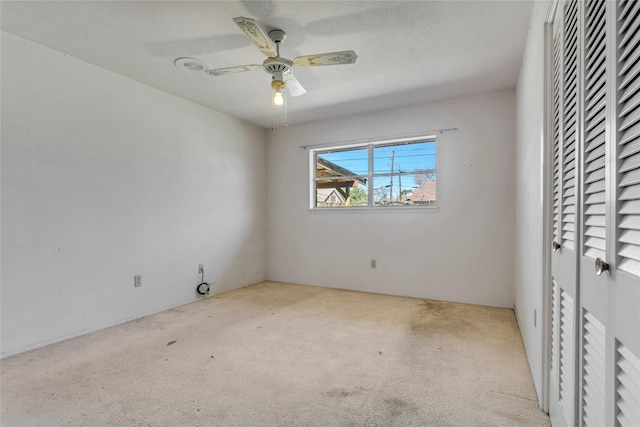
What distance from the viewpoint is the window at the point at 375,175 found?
4.08m

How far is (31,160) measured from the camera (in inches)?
99.0

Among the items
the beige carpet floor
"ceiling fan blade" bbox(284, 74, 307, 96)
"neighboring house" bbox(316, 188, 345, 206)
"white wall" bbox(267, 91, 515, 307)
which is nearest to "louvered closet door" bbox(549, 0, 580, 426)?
the beige carpet floor

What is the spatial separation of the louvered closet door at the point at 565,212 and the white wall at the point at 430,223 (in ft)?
7.14

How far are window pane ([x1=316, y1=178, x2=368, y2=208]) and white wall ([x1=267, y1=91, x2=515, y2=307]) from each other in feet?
0.65

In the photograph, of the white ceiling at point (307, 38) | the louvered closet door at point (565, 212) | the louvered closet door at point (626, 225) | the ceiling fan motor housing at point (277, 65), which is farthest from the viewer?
the ceiling fan motor housing at point (277, 65)


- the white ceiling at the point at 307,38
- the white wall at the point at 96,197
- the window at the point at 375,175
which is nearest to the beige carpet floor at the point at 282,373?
the white wall at the point at 96,197

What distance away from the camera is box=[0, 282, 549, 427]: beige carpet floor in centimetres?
167

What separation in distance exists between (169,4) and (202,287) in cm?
306

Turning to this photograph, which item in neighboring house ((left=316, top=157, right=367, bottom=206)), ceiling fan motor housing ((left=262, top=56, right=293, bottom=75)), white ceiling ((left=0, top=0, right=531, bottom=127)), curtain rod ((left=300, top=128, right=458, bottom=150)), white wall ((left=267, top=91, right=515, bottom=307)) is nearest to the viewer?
white ceiling ((left=0, top=0, right=531, bottom=127))

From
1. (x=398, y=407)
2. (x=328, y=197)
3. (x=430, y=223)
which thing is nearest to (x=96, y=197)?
(x=328, y=197)

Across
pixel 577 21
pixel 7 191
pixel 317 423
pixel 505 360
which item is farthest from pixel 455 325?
pixel 7 191

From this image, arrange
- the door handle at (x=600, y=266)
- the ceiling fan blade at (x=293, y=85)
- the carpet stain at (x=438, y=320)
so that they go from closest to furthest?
1. the door handle at (x=600, y=266)
2. the ceiling fan blade at (x=293, y=85)
3. the carpet stain at (x=438, y=320)

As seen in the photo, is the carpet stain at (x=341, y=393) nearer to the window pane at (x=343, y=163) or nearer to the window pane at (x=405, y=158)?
the window pane at (x=405, y=158)

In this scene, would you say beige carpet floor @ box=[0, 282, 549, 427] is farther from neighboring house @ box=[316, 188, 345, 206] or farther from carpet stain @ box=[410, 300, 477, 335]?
neighboring house @ box=[316, 188, 345, 206]
